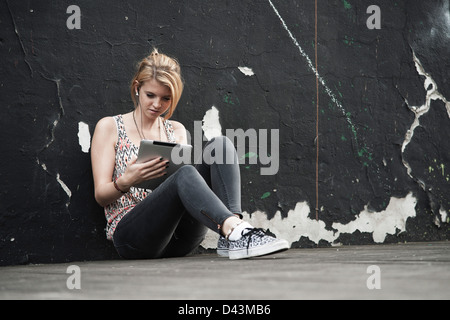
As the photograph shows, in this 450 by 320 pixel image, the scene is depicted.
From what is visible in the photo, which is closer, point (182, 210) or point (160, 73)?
point (182, 210)

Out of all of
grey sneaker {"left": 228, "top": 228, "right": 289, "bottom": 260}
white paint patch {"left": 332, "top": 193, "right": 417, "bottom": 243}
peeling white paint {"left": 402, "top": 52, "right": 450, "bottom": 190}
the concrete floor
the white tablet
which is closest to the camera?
the concrete floor

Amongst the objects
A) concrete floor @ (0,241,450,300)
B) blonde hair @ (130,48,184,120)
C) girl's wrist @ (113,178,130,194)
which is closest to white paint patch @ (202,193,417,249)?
girl's wrist @ (113,178,130,194)

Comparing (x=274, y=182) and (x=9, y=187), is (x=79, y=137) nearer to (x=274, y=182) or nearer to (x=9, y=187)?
(x=9, y=187)

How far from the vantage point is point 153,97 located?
2.24 m

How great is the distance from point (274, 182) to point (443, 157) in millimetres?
1077

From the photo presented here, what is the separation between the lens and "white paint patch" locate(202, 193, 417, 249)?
2.71 meters

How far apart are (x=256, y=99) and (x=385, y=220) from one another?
Result: 3.21ft

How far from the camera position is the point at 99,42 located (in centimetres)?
241

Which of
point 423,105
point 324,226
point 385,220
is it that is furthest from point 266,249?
point 423,105

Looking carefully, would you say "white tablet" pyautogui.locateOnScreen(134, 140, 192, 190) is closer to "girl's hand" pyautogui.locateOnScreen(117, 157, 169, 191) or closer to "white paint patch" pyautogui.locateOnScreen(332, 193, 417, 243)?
"girl's hand" pyautogui.locateOnScreen(117, 157, 169, 191)

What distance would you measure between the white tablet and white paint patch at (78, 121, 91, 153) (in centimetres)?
45

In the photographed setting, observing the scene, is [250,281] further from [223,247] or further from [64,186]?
[64,186]

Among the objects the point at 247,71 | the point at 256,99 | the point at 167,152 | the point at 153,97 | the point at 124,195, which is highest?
the point at 247,71

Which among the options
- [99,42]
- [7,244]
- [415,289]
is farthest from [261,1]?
[415,289]
